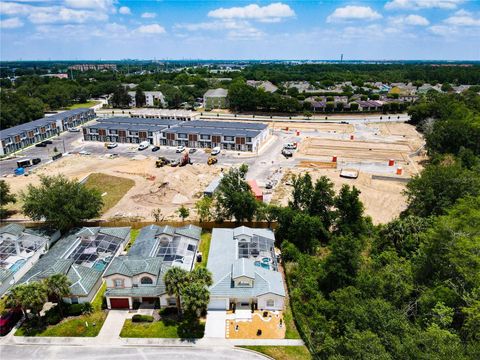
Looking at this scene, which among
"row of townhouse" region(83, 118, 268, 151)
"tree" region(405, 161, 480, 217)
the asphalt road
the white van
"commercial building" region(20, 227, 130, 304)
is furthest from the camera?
the white van

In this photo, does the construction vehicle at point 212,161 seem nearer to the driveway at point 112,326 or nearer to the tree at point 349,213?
the tree at point 349,213

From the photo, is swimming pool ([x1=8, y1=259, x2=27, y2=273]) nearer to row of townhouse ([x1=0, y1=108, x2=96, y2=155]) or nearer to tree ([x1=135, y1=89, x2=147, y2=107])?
row of townhouse ([x1=0, y1=108, x2=96, y2=155])

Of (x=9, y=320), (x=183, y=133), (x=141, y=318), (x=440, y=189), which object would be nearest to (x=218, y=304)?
(x=141, y=318)

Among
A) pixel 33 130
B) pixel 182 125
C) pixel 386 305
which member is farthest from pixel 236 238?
pixel 33 130

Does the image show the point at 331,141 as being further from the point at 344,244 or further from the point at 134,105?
the point at 134,105

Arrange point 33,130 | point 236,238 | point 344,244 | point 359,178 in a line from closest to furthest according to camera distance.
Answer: point 344,244 < point 236,238 < point 359,178 < point 33,130

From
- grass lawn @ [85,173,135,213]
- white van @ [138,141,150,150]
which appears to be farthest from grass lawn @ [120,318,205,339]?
white van @ [138,141,150,150]
